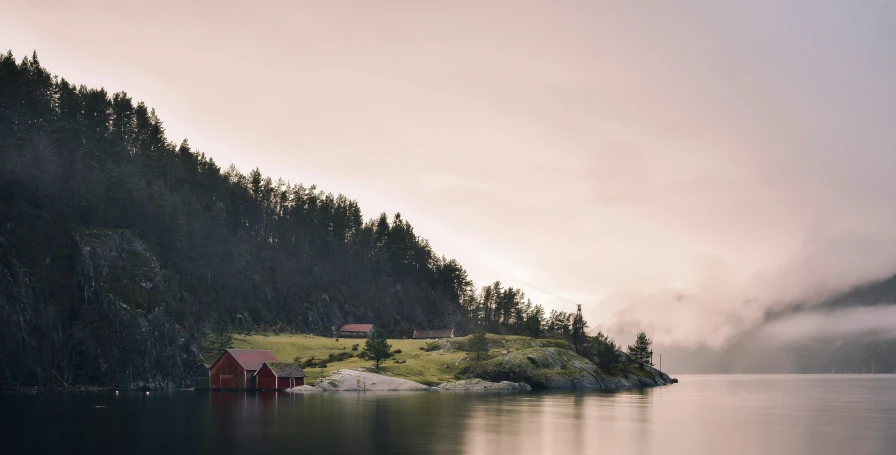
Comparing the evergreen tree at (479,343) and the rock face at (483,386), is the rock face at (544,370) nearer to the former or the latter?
the rock face at (483,386)

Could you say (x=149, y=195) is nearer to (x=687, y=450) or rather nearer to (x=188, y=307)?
(x=188, y=307)

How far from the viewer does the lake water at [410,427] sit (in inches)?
2371

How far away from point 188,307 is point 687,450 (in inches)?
5339

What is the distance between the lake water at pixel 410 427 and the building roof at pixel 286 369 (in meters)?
26.9

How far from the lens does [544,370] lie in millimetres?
177875

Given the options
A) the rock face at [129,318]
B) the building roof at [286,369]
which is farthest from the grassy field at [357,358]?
the rock face at [129,318]

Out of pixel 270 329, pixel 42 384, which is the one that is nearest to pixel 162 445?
pixel 42 384

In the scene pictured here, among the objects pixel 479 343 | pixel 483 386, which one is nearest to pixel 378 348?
pixel 483 386

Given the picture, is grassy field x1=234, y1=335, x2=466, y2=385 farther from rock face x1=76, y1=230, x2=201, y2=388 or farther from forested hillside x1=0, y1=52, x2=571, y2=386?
rock face x1=76, y1=230, x2=201, y2=388

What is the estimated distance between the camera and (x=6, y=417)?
76.9 m

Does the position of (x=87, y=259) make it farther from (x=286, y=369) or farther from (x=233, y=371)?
(x=286, y=369)

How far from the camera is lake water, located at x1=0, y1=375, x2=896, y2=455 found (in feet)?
198

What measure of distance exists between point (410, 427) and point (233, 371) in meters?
81.4

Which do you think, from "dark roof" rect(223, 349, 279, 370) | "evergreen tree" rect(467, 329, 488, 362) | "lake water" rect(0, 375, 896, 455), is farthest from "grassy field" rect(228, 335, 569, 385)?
"lake water" rect(0, 375, 896, 455)
